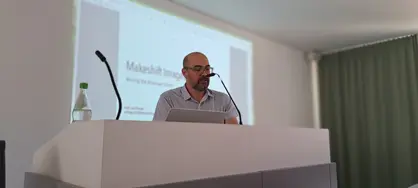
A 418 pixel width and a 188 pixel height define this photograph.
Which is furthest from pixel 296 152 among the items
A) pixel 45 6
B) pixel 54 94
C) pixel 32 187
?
pixel 45 6

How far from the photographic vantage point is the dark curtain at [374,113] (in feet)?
12.8

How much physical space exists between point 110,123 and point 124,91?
1.69 m

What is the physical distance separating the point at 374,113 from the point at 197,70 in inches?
120

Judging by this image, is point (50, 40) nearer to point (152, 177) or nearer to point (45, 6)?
point (45, 6)

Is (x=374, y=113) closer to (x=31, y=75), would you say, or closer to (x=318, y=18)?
(x=318, y=18)

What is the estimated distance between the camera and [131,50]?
8.63 ft

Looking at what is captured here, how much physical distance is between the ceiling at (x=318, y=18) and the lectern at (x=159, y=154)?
202 centimetres

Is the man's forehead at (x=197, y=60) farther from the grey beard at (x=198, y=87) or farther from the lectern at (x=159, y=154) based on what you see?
the lectern at (x=159, y=154)

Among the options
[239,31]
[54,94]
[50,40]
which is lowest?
[54,94]

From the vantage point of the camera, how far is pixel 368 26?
145 inches

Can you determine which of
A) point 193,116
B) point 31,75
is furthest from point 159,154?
point 31,75

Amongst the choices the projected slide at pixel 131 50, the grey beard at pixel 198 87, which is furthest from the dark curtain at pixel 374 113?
the grey beard at pixel 198 87

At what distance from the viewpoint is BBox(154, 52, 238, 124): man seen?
1947 millimetres

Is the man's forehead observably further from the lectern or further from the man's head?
the lectern
